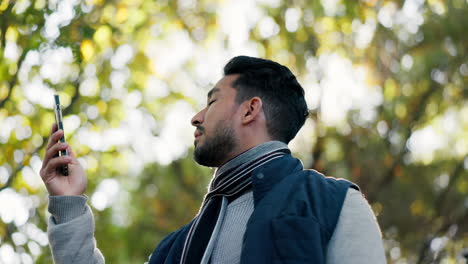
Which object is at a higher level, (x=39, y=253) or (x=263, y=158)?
(x=263, y=158)

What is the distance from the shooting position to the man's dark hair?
2807mm

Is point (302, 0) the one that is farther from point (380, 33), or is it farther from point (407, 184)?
point (407, 184)

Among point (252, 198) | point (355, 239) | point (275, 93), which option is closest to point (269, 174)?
point (252, 198)

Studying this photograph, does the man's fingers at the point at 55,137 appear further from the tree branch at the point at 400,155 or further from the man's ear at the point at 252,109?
the tree branch at the point at 400,155

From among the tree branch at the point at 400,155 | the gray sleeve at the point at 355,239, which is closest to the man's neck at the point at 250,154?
the gray sleeve at the point at 355,239

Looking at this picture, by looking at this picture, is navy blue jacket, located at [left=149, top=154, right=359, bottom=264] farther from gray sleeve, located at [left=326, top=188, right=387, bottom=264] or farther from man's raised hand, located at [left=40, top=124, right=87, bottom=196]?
man's raised hand, located at [left=40, top=124, right=87, bottom=196]

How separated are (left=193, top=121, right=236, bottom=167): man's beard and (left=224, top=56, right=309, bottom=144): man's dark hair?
175 millimetres

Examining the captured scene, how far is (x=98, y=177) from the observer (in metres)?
7.70

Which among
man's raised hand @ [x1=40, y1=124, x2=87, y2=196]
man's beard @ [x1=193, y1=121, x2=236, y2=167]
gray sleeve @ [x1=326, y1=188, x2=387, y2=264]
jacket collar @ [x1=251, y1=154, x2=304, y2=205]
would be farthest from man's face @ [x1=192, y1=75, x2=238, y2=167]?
gray sleeve @ [x1=326, y1=188, x2=387, y2=264]

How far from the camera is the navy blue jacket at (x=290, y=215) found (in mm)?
2148

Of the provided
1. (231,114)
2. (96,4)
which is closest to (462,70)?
(96,4)

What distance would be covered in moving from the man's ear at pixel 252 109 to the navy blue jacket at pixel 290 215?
1.00 feet

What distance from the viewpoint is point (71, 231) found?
2490 mm

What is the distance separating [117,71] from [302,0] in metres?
3.44
